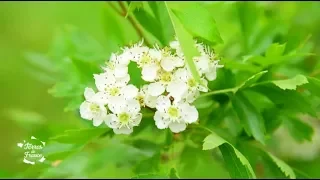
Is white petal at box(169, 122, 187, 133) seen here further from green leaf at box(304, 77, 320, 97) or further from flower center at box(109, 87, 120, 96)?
green leaf at box(304, 77, 320, 97)

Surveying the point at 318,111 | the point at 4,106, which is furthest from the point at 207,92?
the point at 4,106

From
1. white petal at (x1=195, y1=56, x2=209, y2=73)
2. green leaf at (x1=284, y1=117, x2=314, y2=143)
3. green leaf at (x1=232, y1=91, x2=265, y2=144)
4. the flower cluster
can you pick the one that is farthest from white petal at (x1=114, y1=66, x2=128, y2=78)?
green leaf at (x1=284, y1=117, x2=314, y2=143)

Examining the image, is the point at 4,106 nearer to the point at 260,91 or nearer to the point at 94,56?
the point at 94,56

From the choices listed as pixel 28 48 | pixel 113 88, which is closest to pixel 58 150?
pixel 113 88

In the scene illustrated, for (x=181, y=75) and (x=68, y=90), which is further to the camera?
(x=68, y=90)

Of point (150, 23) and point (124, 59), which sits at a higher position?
point (150, 23)

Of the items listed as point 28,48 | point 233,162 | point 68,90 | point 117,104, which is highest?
point 28,48

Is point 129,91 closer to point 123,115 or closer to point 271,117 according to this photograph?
point 123,115
